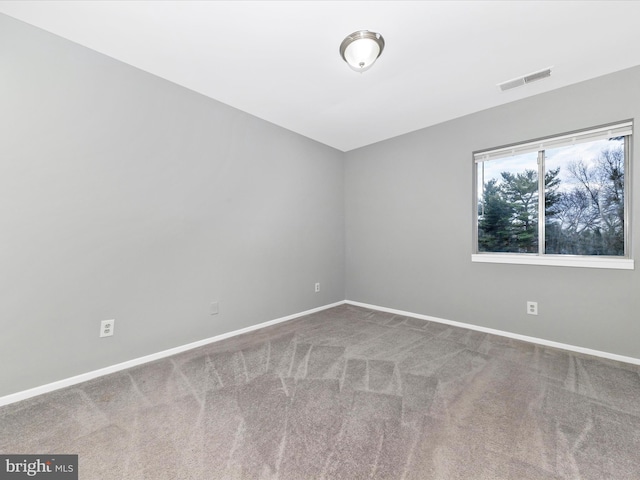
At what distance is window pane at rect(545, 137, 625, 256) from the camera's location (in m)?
2.47

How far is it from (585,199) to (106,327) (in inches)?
177

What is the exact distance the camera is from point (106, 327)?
6.97 feet

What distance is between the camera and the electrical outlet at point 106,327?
2.11 meters

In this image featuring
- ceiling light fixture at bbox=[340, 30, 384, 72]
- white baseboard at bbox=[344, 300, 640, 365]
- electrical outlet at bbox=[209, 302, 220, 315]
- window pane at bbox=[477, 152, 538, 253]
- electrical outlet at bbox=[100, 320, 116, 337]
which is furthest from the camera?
window pane at bbox=[477, 152, 538, 253]

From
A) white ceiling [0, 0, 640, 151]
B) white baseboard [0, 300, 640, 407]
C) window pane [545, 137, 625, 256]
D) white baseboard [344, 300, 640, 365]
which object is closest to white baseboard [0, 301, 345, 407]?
white baseboard [0, 300, 640, 407]

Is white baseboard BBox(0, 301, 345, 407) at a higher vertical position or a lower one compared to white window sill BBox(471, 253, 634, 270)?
lower

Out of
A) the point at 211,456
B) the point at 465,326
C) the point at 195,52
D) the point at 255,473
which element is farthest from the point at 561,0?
the point at 211,456

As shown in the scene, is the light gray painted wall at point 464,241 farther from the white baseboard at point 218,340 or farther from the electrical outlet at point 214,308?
the electrical outlet at point 214,308

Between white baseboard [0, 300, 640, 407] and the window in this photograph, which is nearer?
white baseboard [0, 300, 640, 407]

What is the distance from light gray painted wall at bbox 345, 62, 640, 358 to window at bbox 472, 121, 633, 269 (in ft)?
0.36

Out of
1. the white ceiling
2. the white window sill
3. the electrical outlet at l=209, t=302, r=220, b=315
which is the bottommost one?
the electrical outlet at l=209, t=302, r=220, b=315
